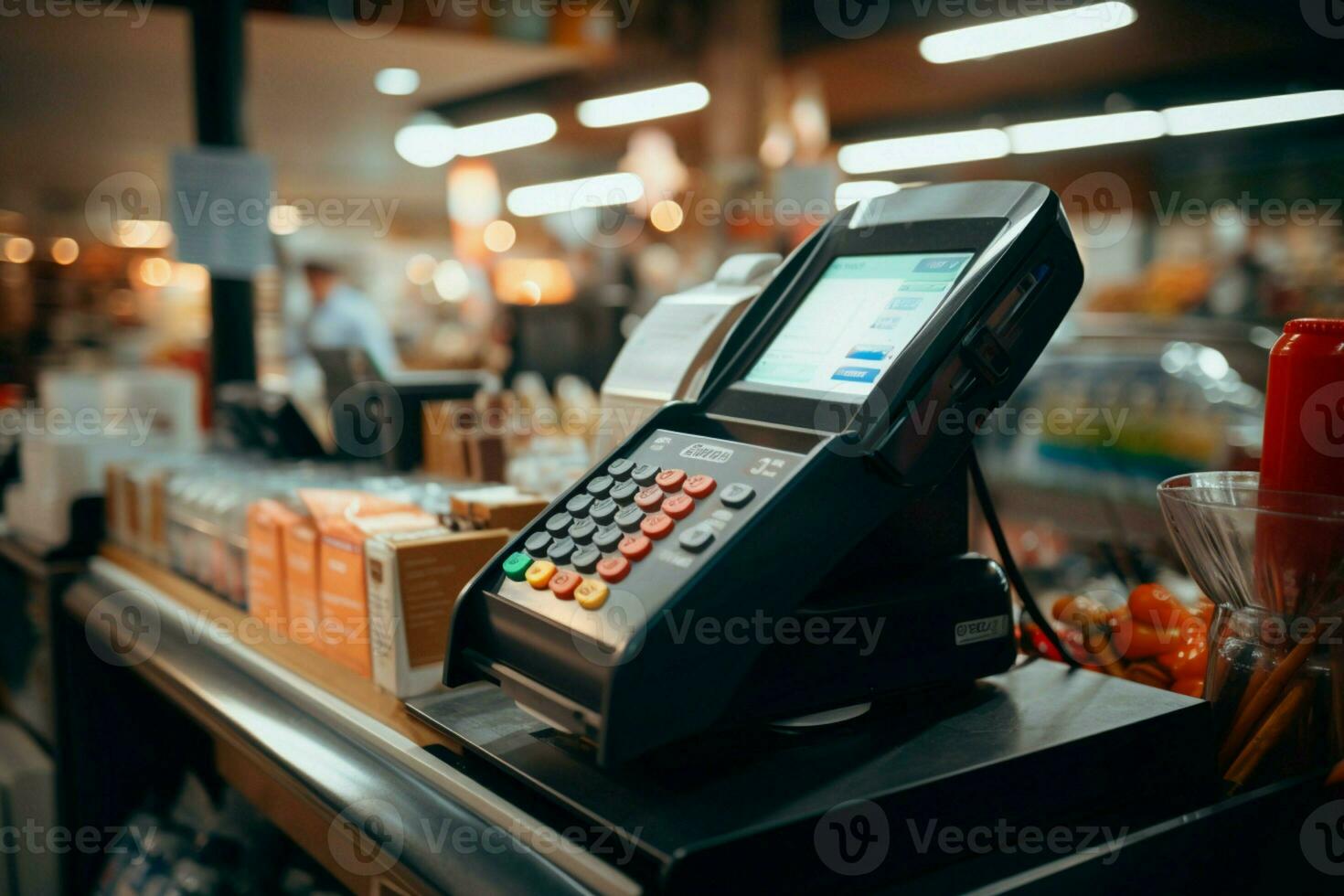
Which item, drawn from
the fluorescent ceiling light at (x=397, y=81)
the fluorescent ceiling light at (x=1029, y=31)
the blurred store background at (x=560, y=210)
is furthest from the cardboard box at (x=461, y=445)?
the fluorescent ceiling light at (x=1029, y=31)

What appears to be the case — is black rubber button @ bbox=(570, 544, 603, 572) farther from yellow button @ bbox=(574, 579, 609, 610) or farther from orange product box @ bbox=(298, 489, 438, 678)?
orange product box @ bbox=(298, 489, 438, 678)

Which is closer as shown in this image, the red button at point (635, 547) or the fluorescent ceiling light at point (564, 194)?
the red button at point (635, 547)

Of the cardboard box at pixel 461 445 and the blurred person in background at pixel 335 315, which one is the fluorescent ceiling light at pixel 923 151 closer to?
the blurred person in background at pixel 335 315

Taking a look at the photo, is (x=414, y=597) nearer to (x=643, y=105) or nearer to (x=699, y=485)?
(x=699, y=485)

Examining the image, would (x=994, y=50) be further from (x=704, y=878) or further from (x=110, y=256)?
(x=110, y=256)

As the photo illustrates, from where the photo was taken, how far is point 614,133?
8.27 m

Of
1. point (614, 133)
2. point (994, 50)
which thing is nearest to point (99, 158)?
point (614, 133)

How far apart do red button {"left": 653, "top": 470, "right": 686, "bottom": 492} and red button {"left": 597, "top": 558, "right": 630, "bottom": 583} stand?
0.25 ft

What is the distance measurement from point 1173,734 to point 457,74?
505 centimetres

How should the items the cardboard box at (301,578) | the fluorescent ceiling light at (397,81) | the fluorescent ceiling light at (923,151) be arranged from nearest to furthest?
the cardboard box at (301,578), the fluorescent ceiling light at (397,81), the fluorescent ceiling light at (923,151)

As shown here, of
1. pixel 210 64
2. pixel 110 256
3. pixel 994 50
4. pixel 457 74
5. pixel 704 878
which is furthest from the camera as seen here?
pixel 110 256

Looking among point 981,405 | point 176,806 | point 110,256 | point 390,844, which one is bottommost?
point 176,806

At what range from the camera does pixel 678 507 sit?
781mm

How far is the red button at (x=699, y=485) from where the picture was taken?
2.57ft
